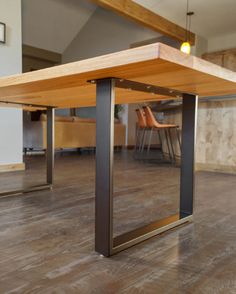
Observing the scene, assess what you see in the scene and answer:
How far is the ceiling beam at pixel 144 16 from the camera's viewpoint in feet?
12.5

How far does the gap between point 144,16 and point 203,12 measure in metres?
0.93

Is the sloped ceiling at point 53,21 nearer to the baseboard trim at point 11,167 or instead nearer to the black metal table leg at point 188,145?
the baseboard trim at point 11,167

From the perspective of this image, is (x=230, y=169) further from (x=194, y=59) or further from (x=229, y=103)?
(x=194, y=59)

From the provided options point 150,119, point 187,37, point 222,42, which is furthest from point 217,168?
point 222,42

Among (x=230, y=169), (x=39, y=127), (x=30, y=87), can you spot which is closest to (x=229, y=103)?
(x=230, y=169)

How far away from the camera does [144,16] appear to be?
4.23m

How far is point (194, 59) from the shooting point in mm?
769

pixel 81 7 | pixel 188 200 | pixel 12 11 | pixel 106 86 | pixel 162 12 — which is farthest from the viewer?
pixel 81 7

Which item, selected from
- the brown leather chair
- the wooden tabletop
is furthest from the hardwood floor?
the brown leather chair

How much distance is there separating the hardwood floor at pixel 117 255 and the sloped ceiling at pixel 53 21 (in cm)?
557

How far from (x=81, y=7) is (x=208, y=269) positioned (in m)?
7.13

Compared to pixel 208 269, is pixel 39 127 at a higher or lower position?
higher

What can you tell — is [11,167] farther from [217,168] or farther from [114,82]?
[114,82]

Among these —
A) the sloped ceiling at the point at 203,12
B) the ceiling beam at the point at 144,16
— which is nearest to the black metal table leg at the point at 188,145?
the ceiling beam at the point at 144,16
